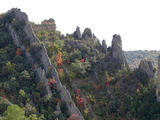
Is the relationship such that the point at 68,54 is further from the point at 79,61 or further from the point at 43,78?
the point at 43,78

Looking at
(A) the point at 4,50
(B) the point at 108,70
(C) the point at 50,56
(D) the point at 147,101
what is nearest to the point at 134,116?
(D) the point at 147,101

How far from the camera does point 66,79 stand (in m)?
59.7

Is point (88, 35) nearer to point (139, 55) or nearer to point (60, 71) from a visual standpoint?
point (60, 71)

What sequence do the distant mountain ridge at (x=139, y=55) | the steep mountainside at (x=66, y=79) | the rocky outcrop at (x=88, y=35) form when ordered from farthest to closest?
the distant mountain ridge at (x=139, y=55) → the rocky outcrop at (x=88, y=35) → the steep mountainside at (x=66, y=79)

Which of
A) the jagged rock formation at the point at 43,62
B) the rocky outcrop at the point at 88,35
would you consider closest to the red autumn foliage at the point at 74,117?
the jagged rock formation at the point at 43,62

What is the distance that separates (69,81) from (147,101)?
15.0m

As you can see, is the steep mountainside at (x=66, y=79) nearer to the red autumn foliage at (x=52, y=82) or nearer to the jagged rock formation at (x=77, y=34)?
the red autumn foliage at (x=52, y=82)

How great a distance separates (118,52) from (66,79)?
40.6ft

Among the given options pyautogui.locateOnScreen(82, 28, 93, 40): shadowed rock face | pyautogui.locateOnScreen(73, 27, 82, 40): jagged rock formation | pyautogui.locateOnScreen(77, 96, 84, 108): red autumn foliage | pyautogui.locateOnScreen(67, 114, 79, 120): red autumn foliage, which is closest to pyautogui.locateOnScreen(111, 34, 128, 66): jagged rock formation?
pyautogui.locateOnScreen(82, 28, 93, 40): shadowed rock face

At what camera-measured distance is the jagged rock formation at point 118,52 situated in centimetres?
6419

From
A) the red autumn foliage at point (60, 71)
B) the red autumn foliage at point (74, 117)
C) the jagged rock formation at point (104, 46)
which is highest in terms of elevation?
the jagged rock formation at point (104, 46)

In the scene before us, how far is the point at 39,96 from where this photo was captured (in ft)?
179

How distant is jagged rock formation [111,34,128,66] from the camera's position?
64.2 metres

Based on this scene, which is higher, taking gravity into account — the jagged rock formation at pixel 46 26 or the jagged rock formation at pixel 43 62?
the jagged rock formation at pixel 46 26
